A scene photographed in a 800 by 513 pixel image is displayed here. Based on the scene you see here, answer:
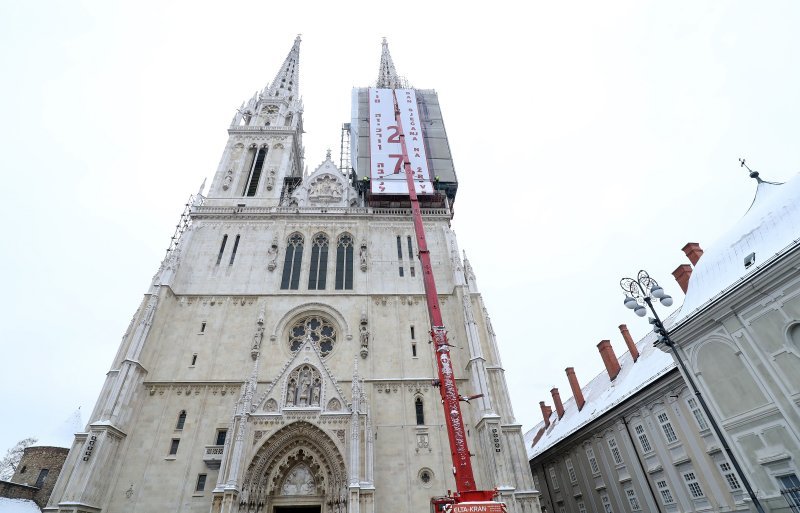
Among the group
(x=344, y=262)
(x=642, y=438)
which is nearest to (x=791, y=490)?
(x=642, y=438)

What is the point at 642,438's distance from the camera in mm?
22328

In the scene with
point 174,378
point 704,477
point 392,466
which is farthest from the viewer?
point 174,378

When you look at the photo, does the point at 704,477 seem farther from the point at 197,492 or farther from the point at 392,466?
the point at 197,492

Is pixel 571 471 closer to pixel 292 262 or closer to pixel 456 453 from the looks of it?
pixel 456 453

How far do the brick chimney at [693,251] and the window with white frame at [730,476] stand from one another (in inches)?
418

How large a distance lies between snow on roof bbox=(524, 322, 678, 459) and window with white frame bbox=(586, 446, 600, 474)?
4.61ft

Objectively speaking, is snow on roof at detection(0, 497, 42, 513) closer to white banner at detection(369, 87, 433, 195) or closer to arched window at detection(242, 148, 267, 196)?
arched window at detection(242, 148, 267, 196)

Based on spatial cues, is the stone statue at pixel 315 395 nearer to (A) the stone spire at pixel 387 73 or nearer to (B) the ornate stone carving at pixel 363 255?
(B) the ornate stone carving at pixel 363 255

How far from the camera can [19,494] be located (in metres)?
25.4

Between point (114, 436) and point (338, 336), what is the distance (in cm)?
1177

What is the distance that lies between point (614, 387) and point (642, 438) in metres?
5.33

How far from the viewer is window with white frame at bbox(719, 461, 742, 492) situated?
17.2 metres

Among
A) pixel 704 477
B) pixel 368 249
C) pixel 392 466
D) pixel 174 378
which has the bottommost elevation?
pixel 704 477

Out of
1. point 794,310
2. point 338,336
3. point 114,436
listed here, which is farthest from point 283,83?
point 794,310
